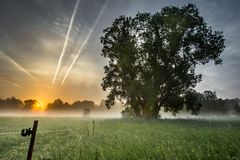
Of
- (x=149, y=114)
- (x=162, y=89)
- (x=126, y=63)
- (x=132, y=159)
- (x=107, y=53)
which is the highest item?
(x=107, y=53)

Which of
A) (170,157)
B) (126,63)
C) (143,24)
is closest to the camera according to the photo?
(170,157)

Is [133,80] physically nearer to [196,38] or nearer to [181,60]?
[181,60]

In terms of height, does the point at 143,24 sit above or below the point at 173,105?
above

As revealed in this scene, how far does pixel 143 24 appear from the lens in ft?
141

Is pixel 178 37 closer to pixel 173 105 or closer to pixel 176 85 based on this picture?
pixel 176 85

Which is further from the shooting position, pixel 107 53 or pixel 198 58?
pixel 107 53

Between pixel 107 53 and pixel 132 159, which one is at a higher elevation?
pixel 107 53

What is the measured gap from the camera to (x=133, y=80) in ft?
135

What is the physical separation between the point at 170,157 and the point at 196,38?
36.7m

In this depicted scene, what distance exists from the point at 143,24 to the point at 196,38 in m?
8.63

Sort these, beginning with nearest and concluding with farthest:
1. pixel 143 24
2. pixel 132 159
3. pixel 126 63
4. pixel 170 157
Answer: pixel 170 157 < pixel 132 159 < pixel 126 63 < pixel 143 24

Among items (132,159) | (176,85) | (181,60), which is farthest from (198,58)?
(132,159)

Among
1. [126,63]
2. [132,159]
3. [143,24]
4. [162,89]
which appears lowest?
[132,159]

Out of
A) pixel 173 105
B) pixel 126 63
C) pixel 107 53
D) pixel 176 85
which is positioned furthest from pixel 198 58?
pixel 107 53
